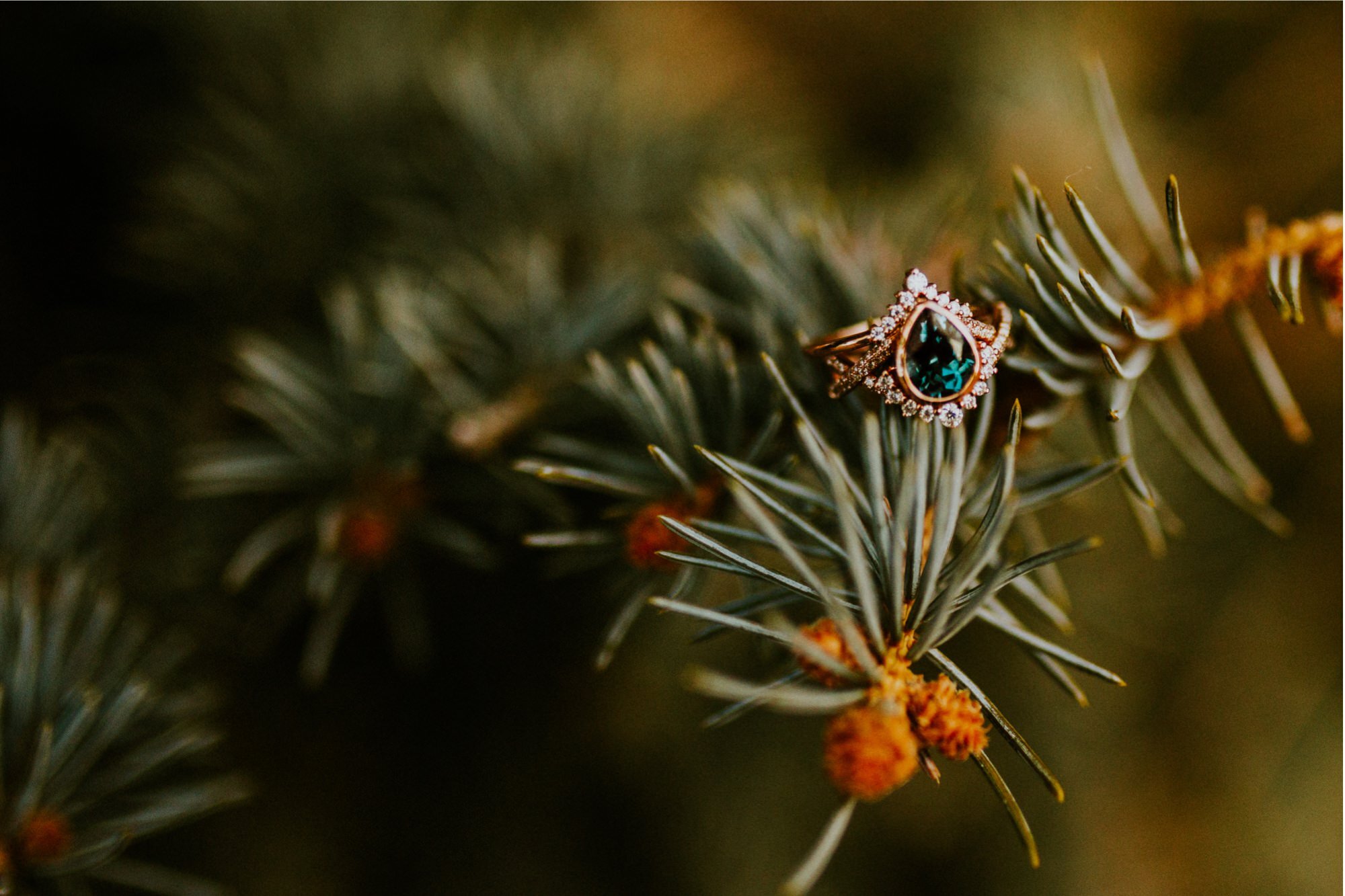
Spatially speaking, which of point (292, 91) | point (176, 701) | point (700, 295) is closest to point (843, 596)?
point (700, 295)

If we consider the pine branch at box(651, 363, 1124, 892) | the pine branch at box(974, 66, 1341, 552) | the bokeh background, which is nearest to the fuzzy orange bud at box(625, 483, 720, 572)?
the pine branch at box(651, 363, 1124, 892)

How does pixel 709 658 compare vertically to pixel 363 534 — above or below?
below

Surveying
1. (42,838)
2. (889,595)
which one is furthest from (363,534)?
(889,595)

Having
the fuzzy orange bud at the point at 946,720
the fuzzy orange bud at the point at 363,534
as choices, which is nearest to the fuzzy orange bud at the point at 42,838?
the fuzzy orange bud at the point at 363,534

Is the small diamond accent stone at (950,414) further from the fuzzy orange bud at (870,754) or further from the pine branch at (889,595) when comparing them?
the fuzzy orange bud at (870,754)

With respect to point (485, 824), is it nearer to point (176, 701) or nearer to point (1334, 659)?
point (176, 701)

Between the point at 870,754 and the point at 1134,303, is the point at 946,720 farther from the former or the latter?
the point at 1134,303

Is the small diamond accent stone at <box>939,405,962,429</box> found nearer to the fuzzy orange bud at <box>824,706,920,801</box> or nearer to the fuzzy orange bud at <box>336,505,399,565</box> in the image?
the fuzzy orange bud at <box>824,706,920,801</box>
